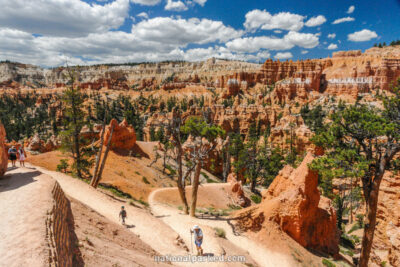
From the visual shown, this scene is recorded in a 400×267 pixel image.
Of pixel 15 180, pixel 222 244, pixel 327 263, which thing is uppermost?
pixel 15 180

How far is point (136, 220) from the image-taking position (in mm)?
12562

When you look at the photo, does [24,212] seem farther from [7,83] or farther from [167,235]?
[7,83]

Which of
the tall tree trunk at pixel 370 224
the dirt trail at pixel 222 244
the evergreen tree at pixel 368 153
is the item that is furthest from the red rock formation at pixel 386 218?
the dirt trail at pixel 222 244

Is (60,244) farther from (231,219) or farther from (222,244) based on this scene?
(231,219)

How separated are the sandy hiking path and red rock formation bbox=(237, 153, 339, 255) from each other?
5.68 meters

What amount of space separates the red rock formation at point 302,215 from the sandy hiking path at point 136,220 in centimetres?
568

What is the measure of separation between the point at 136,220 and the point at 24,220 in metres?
7.78

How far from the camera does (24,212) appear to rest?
5.77 meters

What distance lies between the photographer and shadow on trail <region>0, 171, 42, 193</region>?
313 inches

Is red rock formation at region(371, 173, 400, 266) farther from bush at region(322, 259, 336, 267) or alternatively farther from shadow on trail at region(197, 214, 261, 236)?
shadow on trail at region(197, 214, 261, 236)

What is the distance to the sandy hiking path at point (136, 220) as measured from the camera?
33.6 feet

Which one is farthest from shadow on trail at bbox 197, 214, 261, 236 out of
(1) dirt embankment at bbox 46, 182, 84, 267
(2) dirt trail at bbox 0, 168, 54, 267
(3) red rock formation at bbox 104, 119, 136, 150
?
(3) red rock formation at bbox 104, 119, 136, 150

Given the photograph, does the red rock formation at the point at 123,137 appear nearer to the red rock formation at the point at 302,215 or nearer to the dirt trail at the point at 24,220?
the red rock formation at the point at 302,215

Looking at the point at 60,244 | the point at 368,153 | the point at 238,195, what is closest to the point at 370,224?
the point at 368,153
